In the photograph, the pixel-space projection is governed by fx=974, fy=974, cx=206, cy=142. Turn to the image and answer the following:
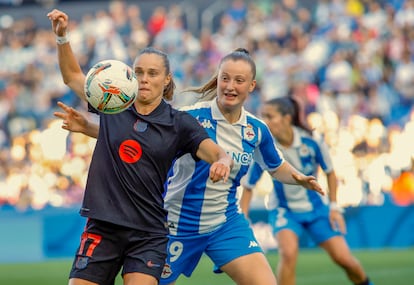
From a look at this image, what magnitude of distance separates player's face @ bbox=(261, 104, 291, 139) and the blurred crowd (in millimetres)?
7047

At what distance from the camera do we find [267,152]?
7.66 meters

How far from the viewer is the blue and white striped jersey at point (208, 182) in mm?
7406

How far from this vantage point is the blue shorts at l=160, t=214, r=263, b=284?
7.34m

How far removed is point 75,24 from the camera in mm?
24781

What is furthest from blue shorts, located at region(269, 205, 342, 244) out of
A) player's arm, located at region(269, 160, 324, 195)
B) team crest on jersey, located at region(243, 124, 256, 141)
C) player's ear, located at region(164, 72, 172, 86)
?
player's ear, located at region(164, 72, 172, 86)

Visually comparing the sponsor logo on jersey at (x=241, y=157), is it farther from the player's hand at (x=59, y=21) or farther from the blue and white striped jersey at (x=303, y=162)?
the blue and white striped jersey at (x=303, y=162)

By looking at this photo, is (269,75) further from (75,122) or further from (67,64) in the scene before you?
(75,122)

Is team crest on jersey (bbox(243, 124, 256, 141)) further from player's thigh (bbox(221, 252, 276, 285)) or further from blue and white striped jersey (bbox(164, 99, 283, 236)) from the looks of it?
player's thigh (bbox(221, 252, 276, 285))

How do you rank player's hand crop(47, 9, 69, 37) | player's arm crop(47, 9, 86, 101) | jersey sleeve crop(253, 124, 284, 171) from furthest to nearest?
jersey sleeve crop(253, 124, 284, 171) < player's arm crop(47, 9, 86, 101) < player's hand crop(47, 9, 69, 37)

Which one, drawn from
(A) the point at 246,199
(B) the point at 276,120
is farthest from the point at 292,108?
(A) the point at 246,199

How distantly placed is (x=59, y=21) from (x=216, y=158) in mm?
1441

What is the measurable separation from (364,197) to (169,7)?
10.3 m

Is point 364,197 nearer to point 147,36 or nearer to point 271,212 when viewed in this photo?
point 271,212

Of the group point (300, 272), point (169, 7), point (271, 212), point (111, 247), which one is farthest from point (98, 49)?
point (111, 247)
